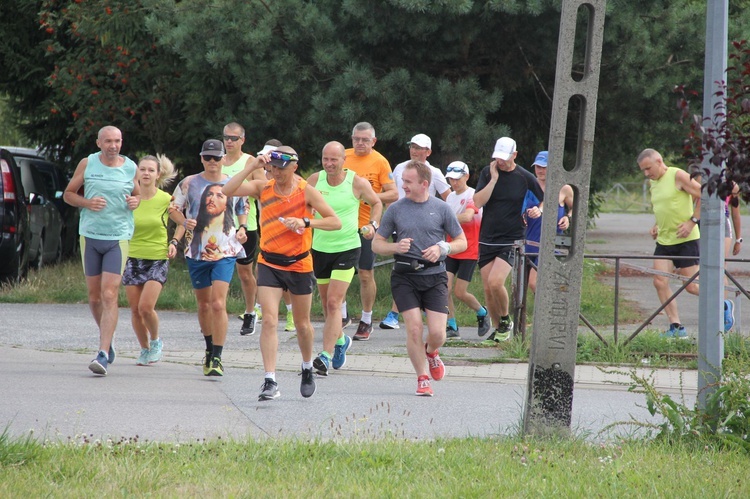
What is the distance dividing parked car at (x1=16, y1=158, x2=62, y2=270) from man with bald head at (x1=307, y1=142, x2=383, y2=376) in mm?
6560

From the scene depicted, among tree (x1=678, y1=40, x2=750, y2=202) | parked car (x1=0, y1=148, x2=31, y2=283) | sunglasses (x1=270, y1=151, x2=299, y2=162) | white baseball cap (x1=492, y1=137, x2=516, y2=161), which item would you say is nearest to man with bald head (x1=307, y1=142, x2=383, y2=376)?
sunglasses (x1=270, y1=151, x2=299, y2=162)

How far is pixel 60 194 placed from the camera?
1722cm

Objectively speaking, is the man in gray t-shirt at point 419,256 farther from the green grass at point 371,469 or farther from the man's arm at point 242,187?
the green grass at point 371,469

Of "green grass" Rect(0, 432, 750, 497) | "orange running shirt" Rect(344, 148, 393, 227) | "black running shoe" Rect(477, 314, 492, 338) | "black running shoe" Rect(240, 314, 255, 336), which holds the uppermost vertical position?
"orange running shirt" Rect(344, 148, 393, 227)

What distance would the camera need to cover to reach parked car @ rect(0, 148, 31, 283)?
546 inches

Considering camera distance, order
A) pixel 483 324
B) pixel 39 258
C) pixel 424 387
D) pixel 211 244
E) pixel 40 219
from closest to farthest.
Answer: pixel 424 387, pixel 211 244, pixel 483 324, pixel 40 219, pixel 39 258

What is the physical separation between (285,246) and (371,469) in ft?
9.62

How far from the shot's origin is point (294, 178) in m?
8.73

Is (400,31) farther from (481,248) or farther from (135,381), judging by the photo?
(135,381)

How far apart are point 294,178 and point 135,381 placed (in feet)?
6.88

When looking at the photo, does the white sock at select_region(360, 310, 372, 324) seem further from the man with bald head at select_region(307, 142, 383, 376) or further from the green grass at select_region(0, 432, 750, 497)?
the green grass at select_region(0, 432, 750, 497)

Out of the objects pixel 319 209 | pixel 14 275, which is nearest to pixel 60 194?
pixel 14 275

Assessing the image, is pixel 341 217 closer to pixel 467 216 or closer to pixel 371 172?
pixel 371 172

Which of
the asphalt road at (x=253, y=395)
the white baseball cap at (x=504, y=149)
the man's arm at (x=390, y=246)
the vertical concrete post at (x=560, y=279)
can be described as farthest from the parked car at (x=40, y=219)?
the vertical concrete post at (x=560, y=279)
